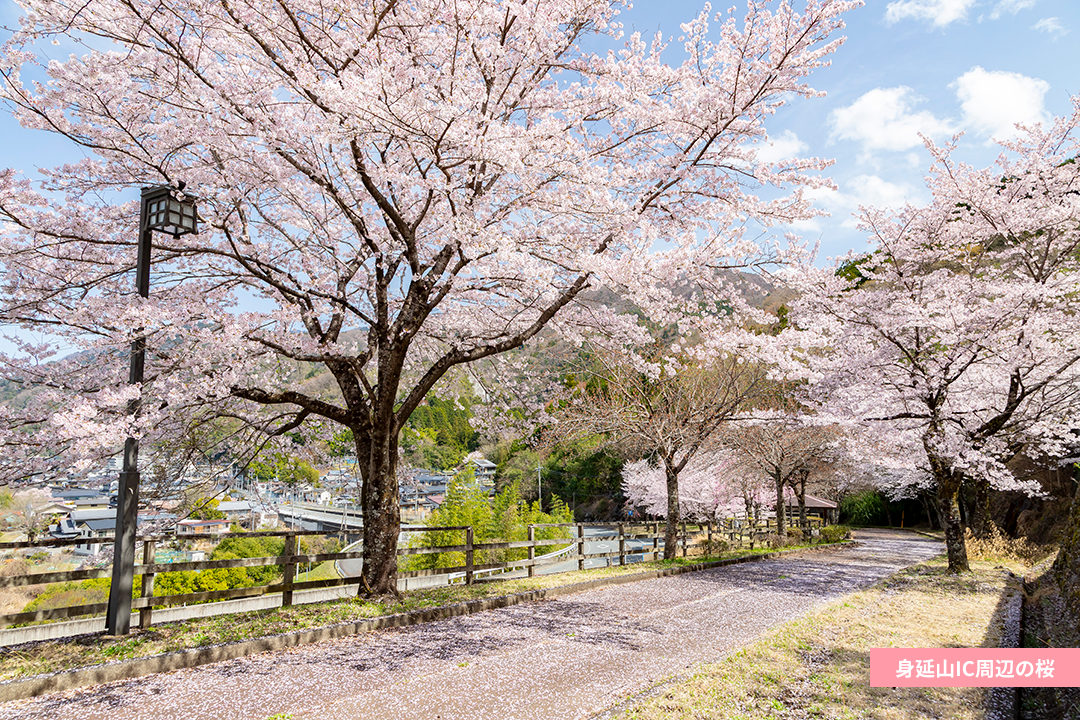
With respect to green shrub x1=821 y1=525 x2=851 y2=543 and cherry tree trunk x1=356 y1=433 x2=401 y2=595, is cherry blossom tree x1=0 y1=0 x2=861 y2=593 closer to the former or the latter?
cherry tree trunk x1=356 y1=433 x2=401 y2=595

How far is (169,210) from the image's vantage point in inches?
237

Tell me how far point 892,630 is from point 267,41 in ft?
32.6

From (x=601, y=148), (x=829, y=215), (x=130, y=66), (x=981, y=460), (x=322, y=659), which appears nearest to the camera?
(x=322, y=659)

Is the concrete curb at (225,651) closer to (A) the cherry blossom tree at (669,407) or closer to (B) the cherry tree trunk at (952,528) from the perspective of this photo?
(A) the cherry blossom tree at (669,407)

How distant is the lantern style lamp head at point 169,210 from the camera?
602 centimetres

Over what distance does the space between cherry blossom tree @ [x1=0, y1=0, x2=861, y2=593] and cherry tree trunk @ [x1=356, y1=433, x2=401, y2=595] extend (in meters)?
0.04

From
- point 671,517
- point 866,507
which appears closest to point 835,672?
point 671,517

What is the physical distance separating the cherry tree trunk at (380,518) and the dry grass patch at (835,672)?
4.66 m

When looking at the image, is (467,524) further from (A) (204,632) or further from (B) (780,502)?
(A) (204,632)

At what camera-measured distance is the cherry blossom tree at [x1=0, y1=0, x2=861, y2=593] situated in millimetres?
5941

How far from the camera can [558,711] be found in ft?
12.9

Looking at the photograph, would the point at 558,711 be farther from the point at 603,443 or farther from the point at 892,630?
the point at 603,443

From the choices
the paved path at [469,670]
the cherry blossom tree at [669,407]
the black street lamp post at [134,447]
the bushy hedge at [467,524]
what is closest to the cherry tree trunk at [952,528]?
the cherry blossom tree at [669,407]

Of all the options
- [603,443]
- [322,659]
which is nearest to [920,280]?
[603,443]
